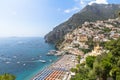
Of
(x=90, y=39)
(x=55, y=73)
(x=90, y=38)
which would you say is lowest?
(x=55, y=73)

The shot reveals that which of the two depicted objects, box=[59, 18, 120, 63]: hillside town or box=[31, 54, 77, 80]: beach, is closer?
box=[31, 54, 77, 80]: beach

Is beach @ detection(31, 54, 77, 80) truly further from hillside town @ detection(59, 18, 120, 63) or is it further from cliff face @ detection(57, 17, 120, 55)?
cliff face @ detection(57, 17, 120, 55)

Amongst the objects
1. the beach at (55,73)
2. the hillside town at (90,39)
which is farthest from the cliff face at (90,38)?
the beach at (55,73)

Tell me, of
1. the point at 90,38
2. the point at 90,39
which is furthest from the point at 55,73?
Answer: the point at 90,38

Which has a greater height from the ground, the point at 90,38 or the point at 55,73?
the point at 90,38

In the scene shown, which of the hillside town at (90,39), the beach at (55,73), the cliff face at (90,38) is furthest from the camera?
the cliff face at (90,38)

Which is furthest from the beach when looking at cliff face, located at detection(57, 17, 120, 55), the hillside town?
cliff face, located at detection(57, 17, 120, 55)

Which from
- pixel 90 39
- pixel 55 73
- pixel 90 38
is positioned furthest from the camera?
pixel 90 38

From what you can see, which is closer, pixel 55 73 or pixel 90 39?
pixel 55 73

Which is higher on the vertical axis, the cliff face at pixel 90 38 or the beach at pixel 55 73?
the cliff face at pixel 90 38

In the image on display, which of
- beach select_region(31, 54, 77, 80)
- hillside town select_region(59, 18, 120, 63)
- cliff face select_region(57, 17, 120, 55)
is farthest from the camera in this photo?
cliff face select_region(57, 17, 120, 55)

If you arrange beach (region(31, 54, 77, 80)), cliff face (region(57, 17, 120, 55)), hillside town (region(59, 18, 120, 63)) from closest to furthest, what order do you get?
1. beach (region(31, 54, 77, 80))
2. hillside town (region(59, 18, 120, 63))
3. cliff face (region(57, 17, 120, 55))

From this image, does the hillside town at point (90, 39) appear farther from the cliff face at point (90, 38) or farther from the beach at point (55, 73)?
the beach at point (55, 73)

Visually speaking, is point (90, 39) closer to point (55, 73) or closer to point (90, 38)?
point (90, 38)
